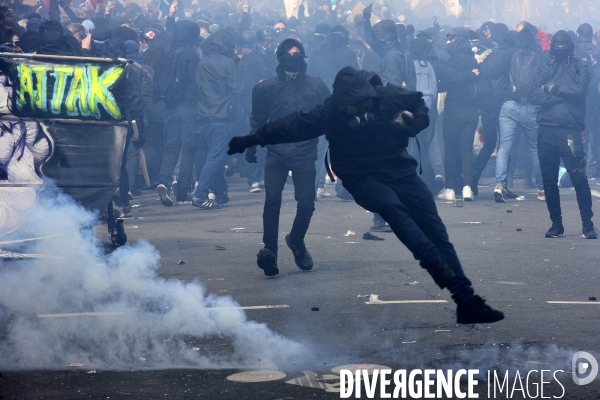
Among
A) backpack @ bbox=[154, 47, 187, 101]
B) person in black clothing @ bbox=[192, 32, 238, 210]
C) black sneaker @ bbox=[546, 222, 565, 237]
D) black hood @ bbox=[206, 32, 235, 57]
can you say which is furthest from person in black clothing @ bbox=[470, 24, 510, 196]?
backpack @ bbox=[154, 47, 187, 101]

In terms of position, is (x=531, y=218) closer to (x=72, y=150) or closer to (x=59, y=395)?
(x=72, y=150)

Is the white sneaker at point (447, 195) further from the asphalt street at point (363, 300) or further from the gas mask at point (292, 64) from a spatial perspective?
the gas mask at point (292, 64)

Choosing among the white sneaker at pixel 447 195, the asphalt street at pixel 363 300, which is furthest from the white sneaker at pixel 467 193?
the asphalt street at pixel 363 300

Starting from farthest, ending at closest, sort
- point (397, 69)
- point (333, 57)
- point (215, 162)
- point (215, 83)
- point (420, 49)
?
point (333, 57)
point (215, 83)
point (420, 49)
point (215, 162)
point (397, 69)

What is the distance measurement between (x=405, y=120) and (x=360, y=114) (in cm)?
30

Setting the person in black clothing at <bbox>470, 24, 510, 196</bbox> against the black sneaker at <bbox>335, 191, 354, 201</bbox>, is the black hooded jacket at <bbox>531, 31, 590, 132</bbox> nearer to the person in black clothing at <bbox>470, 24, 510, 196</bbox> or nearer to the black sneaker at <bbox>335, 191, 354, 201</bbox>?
the person in black clothing at <bbox>470, 24, 510, 196</bbox>

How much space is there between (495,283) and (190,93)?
7.80 metres

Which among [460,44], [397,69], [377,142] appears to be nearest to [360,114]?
[377,142]

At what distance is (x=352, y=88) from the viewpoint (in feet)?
19.2

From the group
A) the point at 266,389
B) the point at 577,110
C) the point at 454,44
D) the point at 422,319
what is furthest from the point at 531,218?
the point at 266,389

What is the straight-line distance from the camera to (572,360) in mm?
5160

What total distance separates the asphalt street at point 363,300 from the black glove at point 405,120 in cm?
140

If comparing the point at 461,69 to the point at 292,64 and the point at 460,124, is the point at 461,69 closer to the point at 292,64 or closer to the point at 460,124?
the point at 460,124

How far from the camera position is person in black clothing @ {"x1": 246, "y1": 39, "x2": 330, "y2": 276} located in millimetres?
8305
